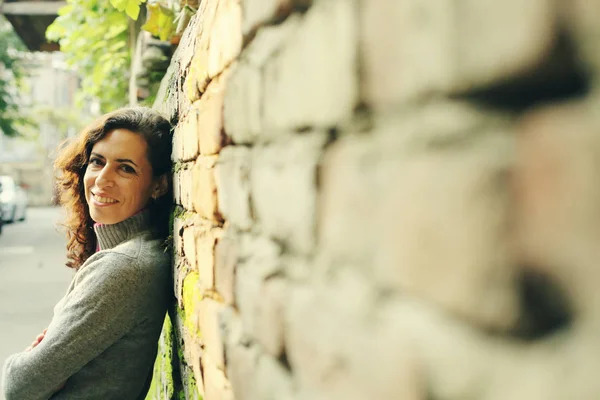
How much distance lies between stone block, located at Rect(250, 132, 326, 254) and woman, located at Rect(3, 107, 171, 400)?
1036 mm

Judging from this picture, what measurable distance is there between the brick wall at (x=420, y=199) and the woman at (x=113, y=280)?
0.94 metres

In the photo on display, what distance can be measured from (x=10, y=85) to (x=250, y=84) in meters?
19.3

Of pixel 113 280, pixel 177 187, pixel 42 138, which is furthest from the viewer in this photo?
pixel 42 138

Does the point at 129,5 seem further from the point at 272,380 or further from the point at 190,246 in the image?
the point at 272,380

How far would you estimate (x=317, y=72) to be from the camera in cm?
67

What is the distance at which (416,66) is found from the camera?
0.47 meters

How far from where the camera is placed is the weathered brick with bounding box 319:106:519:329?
392 millimetres

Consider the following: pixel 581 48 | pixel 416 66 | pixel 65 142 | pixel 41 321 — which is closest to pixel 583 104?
pixel 581 48

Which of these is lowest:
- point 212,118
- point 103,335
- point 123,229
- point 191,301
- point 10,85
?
point 103,335

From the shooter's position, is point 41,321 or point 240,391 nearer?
point 240,391

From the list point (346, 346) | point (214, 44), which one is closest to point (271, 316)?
point (346, 346)

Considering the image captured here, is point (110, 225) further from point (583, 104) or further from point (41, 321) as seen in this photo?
point (41, 321)

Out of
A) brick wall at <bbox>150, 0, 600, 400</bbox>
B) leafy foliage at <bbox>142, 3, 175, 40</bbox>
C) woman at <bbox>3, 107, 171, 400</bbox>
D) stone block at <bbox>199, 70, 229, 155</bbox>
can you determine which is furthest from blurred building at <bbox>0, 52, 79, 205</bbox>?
brick wall at <bbox>150, 0, 600, 400</bbox>

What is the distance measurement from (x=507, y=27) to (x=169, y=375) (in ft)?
6.83
